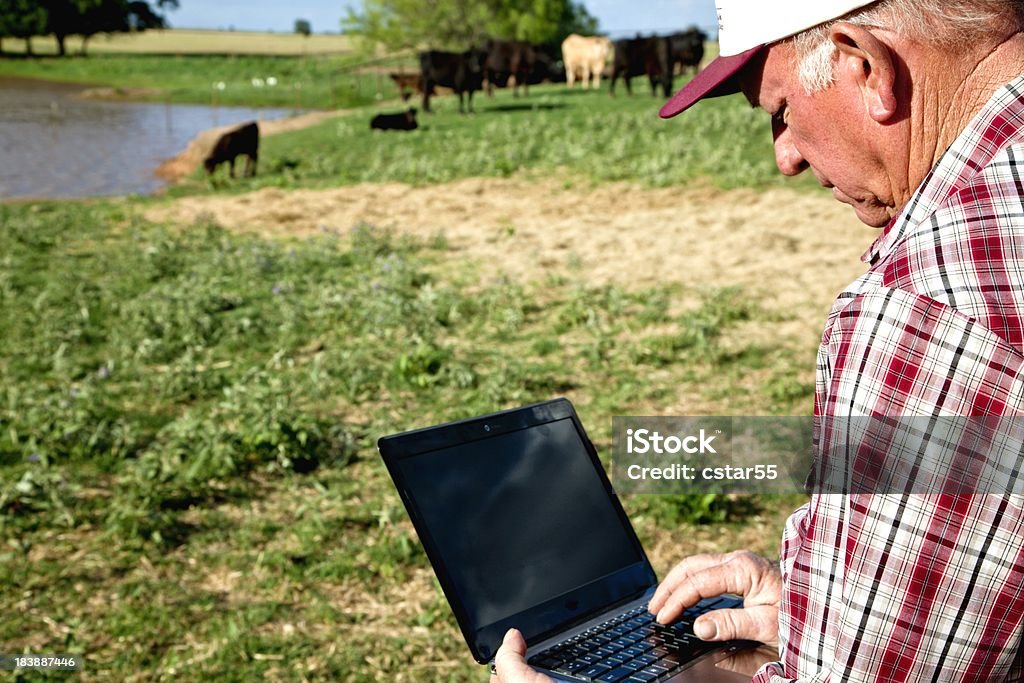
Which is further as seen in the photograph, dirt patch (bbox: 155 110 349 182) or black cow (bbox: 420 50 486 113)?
black cow (bbox: 420 50 486 113)

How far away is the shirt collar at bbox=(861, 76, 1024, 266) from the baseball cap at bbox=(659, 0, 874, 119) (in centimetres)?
22

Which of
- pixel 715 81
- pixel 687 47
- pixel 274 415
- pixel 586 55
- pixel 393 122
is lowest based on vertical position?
pixel 274 415

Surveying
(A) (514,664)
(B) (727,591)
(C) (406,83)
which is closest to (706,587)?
(B) (727,591)

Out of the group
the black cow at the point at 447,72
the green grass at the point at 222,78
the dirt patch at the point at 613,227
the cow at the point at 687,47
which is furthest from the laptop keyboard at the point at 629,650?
the green grass at the point at 222,78

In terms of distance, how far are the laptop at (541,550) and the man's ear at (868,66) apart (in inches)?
40.4

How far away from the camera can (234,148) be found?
16438mm

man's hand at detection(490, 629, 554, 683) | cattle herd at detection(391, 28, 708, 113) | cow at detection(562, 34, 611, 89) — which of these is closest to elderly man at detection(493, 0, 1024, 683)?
man's hand at detection(490, 629, 554, 683)

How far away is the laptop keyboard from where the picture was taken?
2.01m

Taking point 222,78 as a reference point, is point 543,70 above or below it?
above

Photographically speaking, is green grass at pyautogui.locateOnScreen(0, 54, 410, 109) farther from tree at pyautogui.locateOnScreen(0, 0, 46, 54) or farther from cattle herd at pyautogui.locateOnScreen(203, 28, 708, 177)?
cattle herd at pyautogui.locateOnScreen(203, 28, 708, 177)

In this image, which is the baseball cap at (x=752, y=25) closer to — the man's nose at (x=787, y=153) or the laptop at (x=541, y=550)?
the man's nose at (x=787, y=153)

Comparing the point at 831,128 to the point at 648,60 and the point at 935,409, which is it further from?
the point at 648,60

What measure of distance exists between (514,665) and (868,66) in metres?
1.09

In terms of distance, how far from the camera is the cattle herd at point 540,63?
26.2 meters
